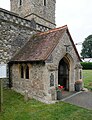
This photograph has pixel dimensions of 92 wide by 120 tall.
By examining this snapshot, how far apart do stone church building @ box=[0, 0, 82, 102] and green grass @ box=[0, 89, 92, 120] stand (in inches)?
40.0

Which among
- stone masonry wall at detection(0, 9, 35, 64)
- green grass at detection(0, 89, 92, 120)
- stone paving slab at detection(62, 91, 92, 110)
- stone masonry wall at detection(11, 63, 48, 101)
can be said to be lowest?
green grass at detection(0, 89, 92, 120)

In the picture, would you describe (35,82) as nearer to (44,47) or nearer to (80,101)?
(44,47)

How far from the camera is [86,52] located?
210ft

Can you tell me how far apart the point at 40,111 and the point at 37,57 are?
359cm

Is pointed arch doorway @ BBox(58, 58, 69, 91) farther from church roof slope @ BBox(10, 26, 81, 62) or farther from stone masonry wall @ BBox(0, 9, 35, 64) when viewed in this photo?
stone masonry wall @ BBox(0, 9, 35, 64)

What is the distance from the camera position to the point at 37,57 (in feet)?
33.3

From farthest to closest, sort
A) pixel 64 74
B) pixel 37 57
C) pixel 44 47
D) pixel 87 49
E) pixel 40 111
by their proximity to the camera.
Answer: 1. pixel 87 49
2. pixel 64 74
3. pixel 44 47
4. pixel 37 57
5. pixel 40 111

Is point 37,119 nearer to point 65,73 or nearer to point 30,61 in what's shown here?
point 30,61

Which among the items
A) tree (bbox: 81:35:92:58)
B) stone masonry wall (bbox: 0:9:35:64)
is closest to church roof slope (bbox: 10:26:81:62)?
stone masonry wall (bbox: 0:9:35:64)

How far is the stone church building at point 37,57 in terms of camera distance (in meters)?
9.84

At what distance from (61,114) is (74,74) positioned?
17.4ft

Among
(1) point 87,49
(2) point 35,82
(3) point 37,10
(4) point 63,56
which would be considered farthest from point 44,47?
(1) point 87,49

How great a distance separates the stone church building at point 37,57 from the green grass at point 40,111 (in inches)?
40.0

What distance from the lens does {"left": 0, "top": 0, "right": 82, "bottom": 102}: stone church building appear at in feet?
32.3
